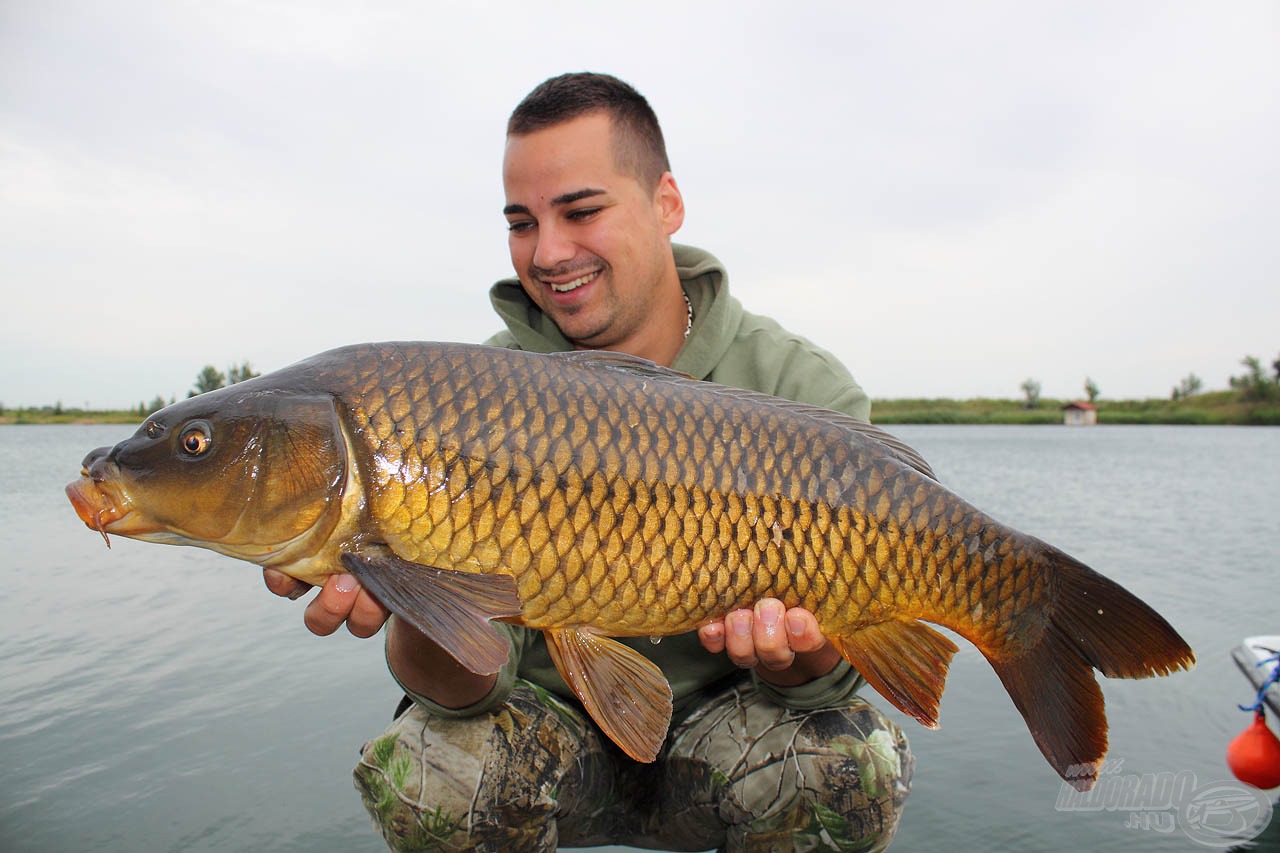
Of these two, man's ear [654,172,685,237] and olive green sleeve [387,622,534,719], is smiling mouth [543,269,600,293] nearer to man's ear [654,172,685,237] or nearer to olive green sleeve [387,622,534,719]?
man's ear [654,172,685,237]

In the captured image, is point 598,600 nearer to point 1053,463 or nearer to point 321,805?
point 321,805

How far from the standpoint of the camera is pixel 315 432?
137 cm

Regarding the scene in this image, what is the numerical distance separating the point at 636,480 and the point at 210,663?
3.51 metres

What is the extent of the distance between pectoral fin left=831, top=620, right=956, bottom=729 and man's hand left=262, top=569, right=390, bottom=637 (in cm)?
83

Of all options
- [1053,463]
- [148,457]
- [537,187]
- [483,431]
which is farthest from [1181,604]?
[1053,463]

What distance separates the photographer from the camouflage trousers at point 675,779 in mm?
1815

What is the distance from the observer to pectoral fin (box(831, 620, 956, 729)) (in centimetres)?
155

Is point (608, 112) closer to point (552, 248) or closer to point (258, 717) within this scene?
point (552, 248)

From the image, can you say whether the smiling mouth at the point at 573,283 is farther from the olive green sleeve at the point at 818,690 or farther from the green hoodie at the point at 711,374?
the olive green sleeve at the point at 818,690

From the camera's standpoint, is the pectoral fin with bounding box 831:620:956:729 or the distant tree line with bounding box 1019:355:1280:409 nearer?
the pectoral fin with bounding box 831:620:956:729

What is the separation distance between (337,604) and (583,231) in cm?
123

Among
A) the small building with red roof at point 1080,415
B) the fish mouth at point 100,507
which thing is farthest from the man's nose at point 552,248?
the small building with red roof at point 1080,415

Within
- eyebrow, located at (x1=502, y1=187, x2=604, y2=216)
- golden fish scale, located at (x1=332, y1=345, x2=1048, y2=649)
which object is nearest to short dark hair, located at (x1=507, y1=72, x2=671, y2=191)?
eyebrow, located at (x1=502, y1=187, x2=604, y2=216)

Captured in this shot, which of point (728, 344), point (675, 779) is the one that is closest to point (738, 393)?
point (728, 344)
